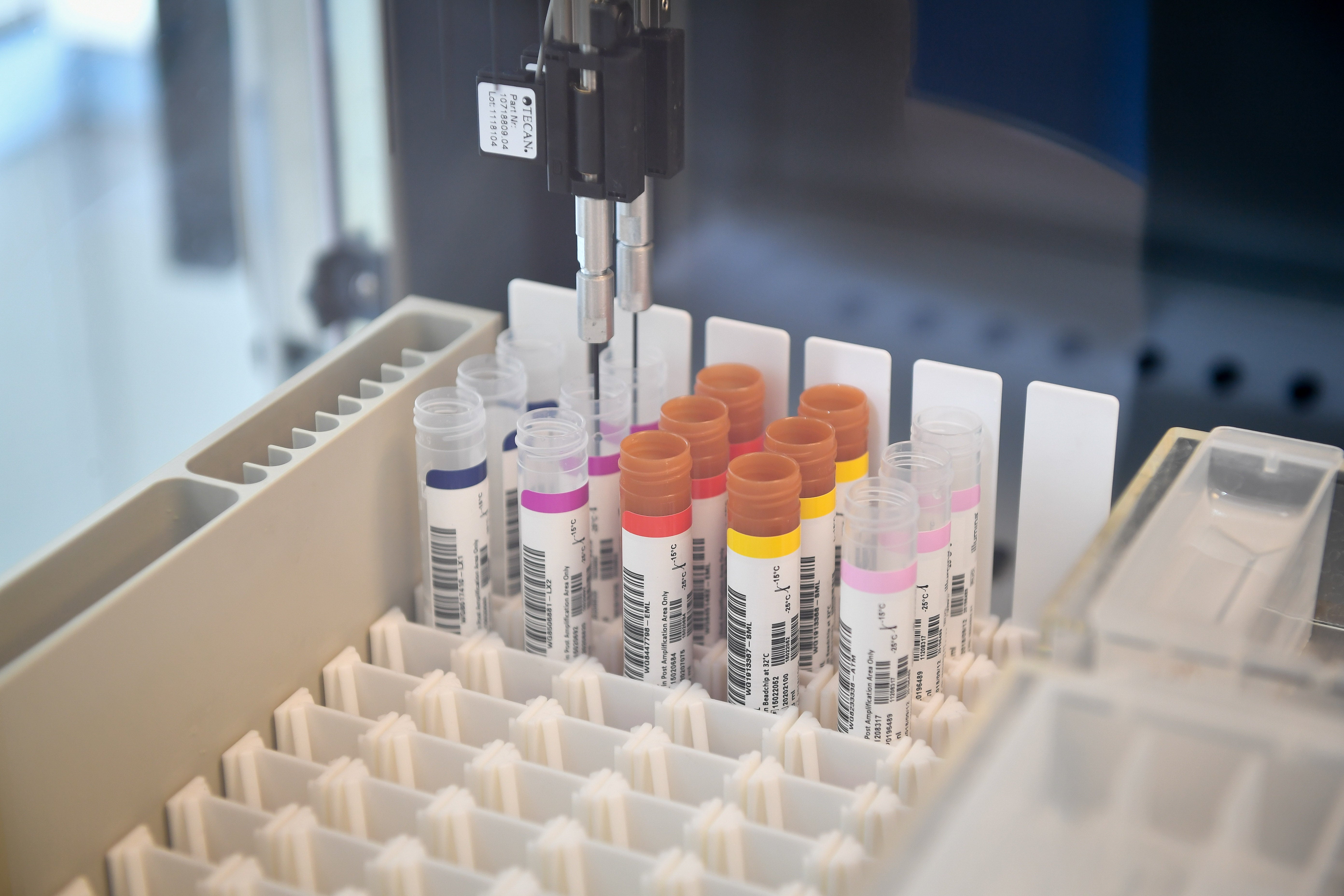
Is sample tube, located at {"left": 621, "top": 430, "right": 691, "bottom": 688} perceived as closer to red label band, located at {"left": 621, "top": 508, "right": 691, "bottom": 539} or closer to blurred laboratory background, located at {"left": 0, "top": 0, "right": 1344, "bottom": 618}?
red label band, located at {"left": 621, "top": 508, "right": 691, "bottom": 539}

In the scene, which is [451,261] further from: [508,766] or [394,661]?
[508,766]

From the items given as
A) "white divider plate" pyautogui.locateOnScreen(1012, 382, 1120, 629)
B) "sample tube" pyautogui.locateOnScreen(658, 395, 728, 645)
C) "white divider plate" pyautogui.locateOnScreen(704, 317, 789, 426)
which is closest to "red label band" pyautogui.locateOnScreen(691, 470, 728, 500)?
"sample tube" pyautogui.locateOnScreen(658, 395, 728, 645)

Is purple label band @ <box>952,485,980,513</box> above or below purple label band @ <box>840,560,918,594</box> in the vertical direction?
above

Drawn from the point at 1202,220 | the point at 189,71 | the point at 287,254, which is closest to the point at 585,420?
the point at 1202,220

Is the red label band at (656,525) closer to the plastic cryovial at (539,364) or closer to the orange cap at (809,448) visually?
the orange cap at (809,448)

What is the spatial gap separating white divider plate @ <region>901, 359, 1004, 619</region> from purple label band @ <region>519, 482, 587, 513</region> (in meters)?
0.23

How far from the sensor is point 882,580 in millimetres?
806

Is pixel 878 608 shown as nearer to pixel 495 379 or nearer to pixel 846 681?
pixel 846 681

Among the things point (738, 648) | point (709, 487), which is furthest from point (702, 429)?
point (738, 648)

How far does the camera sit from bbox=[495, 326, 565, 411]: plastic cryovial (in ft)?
3.41

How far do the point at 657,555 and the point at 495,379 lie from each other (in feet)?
0.70

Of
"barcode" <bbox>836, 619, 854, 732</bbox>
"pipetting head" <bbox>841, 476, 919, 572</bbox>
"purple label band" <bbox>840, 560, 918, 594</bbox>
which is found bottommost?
"barcode" <bbox>836, 619, 854, 732</bbox>

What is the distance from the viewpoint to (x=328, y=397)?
1009 millimetres

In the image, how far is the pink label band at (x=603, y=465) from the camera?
3.12 feet
